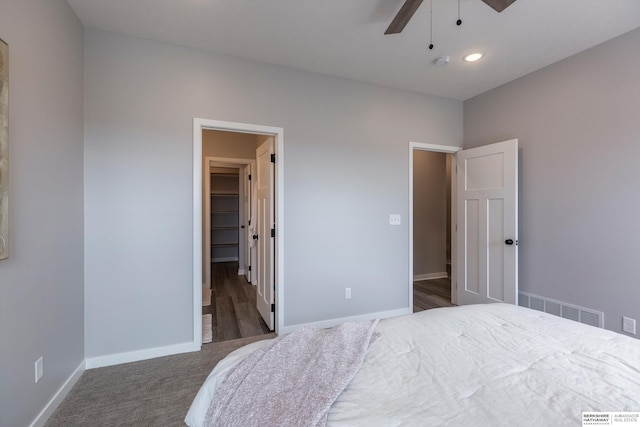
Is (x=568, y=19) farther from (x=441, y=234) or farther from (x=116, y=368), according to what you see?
(x=116, y=368)

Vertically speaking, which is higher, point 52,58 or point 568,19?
point 568,19

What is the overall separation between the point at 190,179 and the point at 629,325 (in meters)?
3.85

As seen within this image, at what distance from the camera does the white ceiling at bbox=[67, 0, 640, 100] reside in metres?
1.93

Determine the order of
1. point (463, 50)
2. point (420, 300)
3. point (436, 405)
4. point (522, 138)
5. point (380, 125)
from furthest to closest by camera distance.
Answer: point (420, 300)
point (380, 125)
point (522, 138)
point (463, 50)
point (436, 405)

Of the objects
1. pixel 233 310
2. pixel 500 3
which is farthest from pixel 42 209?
pixel 500 3

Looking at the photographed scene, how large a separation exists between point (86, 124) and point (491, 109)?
4.09m

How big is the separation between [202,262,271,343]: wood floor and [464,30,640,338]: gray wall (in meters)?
3.00

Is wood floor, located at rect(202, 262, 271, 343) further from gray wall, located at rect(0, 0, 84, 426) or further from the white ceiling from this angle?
the white ceiling

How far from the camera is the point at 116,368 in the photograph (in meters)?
2.17

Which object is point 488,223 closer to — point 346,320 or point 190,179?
point 346,320

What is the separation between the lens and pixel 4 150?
4.15 feet

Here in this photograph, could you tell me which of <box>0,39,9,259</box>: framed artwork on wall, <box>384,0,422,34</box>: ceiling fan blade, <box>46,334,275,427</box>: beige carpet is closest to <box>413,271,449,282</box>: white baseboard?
<box>46,334,275,427</box>: beige carpet

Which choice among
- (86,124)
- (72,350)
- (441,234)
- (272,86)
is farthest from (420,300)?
(86,124)

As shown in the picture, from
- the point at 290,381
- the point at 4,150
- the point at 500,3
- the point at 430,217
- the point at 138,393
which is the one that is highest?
the point at 500,3
